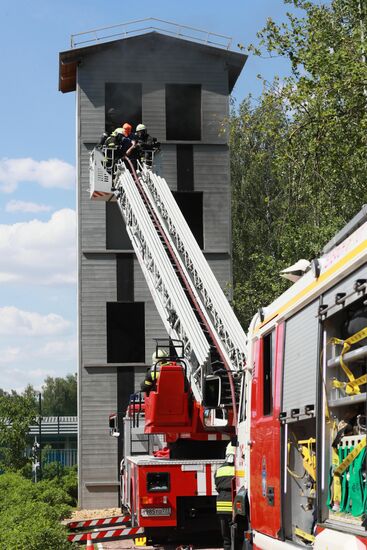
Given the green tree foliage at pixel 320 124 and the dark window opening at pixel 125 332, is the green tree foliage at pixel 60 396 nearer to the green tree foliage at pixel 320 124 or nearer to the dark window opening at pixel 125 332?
the dark window opening at pixel 125 332

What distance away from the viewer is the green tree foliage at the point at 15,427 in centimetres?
4125

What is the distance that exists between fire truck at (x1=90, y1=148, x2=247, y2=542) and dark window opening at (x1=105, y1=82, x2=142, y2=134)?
1384 centimetres

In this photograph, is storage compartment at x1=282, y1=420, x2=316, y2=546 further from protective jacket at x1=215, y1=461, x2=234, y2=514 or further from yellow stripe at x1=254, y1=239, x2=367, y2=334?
protective jacket at x1=215, y1=461, x2=234, y2=514

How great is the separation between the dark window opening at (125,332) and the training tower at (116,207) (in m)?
0.03

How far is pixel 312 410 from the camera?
24.6 feet

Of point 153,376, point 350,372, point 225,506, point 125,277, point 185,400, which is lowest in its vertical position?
point 225,506

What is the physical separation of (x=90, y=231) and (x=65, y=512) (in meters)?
13.0

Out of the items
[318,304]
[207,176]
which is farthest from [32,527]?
[207,176]

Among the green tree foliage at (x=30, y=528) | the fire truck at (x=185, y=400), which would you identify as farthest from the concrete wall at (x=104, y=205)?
the fire truck at (x=185, y=400)

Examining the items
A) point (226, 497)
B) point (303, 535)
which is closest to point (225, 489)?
point (226, 497)

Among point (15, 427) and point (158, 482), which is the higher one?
point (15, 427)

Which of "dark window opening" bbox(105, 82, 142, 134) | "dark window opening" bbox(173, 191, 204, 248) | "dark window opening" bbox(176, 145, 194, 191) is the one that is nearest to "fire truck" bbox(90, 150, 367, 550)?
"dark window opening" bbox(173, 191, 204, 248)

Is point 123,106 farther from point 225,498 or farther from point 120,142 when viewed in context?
point 225,498

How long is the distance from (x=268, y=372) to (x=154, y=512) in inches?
270
